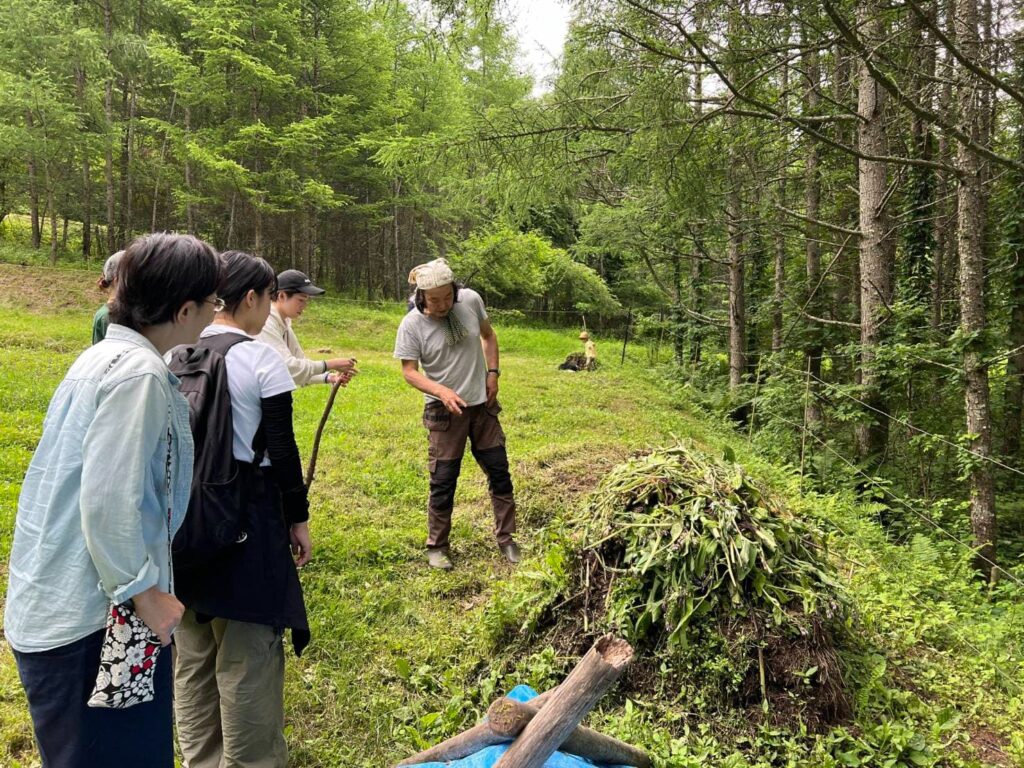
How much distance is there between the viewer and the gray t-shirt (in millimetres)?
3713

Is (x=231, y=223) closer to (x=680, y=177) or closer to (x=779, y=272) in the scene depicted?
(x=779, y=272)

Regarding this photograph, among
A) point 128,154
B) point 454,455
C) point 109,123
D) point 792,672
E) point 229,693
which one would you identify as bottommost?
point 792,672

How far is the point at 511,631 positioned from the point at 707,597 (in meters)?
1.00

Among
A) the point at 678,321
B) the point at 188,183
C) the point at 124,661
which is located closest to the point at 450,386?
the point at 124,661

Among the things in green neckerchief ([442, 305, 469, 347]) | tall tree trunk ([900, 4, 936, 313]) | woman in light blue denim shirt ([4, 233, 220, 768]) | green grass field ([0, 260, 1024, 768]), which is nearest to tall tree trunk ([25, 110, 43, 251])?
green grass field ([0, 260, 1024, 768])

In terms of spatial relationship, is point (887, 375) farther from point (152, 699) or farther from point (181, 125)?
point (181, 125)

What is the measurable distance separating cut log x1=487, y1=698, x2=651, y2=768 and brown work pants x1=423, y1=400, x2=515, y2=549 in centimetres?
205

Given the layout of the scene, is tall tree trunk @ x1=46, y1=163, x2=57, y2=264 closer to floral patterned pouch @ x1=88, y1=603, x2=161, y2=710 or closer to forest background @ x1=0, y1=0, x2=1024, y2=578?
forest background @ x1=0, y1=0, x2=1024, y2=578

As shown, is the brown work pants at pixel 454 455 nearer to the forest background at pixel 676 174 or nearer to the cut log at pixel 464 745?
the cut log at pixel 464 745

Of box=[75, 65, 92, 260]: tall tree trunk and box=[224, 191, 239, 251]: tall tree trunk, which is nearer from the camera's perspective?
box=[75, 65, 92, 260]: tall tree trunk

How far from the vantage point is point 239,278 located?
2059 millimetres

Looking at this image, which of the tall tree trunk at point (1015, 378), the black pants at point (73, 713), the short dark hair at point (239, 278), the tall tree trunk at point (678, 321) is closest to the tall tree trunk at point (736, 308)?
the tall tree trunk at point (1015, 378)

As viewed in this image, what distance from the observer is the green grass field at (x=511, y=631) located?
227cm

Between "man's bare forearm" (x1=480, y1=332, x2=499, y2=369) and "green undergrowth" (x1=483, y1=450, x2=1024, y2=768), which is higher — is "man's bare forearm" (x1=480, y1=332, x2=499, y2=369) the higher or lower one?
the higher one
